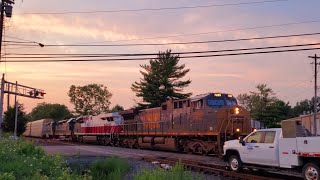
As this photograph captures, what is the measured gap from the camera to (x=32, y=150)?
797 inches

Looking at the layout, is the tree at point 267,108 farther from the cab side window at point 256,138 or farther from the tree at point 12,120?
the cab side window at point 256,138

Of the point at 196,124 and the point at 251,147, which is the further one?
the point at 196,124

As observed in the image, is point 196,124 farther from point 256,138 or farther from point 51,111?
point 51,111

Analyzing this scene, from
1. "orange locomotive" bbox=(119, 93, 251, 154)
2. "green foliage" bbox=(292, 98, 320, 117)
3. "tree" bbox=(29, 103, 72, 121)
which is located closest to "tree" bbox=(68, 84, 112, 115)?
"tree" bbox=(29, 103, 72, 121)

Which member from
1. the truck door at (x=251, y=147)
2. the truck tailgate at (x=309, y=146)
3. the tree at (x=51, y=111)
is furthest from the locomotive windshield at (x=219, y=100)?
the tree at (x=51, y=111)

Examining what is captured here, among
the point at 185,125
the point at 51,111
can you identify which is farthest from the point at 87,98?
the point at 185,125

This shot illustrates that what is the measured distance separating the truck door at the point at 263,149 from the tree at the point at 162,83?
50942mm

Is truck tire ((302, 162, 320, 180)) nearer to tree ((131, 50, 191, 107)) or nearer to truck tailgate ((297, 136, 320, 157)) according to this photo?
truck tailgate ((297, 136, 320, 157))

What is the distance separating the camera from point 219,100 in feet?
88.9

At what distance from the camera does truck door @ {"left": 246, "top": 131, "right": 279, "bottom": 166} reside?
1542cm

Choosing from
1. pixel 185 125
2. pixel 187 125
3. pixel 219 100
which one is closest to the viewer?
pixel 219 100

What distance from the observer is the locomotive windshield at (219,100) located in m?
26.8

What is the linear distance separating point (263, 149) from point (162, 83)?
53445 millimetres

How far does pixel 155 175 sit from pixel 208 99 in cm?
1910
